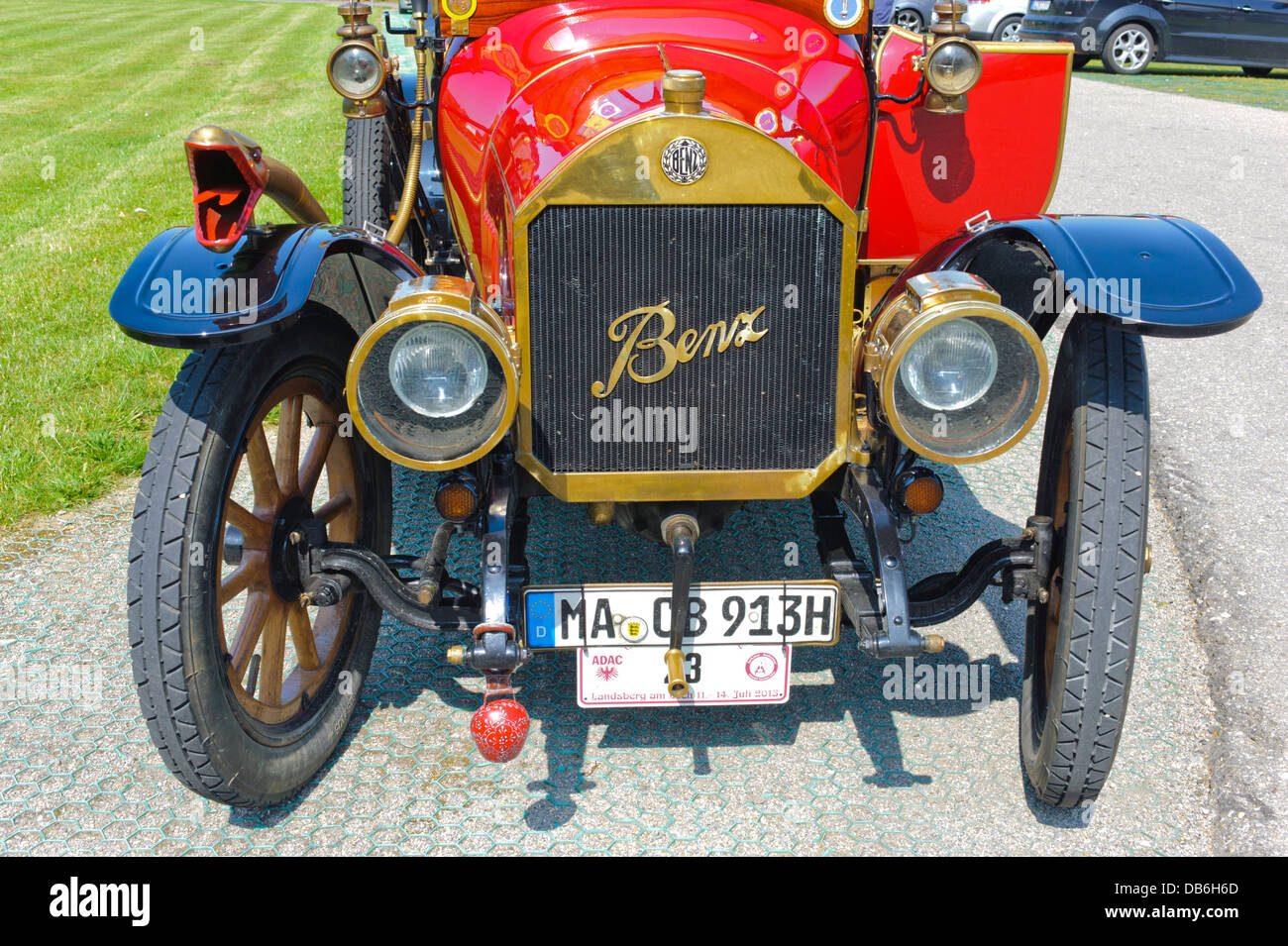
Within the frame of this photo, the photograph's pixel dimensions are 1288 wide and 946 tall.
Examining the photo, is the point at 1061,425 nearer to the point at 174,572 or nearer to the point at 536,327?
the point at 536,327

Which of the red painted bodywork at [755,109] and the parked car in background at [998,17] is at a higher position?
the red painted bodywork at [755,109]

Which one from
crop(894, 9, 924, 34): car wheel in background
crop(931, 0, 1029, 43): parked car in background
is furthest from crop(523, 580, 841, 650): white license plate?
crop(931, 0, 1029, 43): parked car in background

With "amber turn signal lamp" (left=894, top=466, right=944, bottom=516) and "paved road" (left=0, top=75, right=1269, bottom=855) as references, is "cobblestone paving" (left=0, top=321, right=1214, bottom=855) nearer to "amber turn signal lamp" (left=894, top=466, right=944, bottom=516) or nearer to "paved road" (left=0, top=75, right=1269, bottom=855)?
"paved road" (left=0, top=75, right=1269, bottom=855)

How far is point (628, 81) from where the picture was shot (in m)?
2.75

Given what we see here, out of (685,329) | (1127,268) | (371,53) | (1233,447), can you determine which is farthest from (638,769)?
(1233,447)

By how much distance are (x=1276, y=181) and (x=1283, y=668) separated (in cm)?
751

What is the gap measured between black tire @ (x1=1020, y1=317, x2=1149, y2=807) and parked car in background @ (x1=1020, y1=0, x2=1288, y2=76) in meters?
14.0

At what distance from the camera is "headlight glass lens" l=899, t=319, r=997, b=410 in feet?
7.31

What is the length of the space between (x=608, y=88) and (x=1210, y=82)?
14570mm

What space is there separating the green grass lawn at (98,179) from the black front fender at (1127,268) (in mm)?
3352

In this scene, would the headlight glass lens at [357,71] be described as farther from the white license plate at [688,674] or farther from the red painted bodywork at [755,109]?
the white license plate at [688,674]

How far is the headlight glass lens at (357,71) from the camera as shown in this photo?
3.60m

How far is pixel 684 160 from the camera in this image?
2.31 meters

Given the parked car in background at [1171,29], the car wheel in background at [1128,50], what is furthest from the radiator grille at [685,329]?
the car wheel in background at [1128,50]
